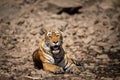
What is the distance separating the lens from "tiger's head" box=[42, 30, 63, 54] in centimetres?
610

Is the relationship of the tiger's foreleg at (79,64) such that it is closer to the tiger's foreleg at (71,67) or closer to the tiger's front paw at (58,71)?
the tiger's foreleg at (71,67)

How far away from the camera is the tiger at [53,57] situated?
6164mm

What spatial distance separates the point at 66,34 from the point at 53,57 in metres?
2.65

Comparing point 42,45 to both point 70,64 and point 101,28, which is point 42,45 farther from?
point 101,28

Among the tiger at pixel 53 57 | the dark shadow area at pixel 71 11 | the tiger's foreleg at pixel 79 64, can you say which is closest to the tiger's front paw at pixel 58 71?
the tiger at pixel 53 57

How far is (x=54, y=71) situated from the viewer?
615cm

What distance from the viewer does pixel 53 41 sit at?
20.0 ft

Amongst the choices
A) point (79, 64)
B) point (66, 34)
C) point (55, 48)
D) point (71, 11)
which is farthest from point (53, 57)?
point (71, 11)

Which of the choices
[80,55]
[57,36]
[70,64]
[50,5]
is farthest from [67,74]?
[50,5]

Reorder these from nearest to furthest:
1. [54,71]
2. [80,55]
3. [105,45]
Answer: [54,71], [80,55], [105,45]

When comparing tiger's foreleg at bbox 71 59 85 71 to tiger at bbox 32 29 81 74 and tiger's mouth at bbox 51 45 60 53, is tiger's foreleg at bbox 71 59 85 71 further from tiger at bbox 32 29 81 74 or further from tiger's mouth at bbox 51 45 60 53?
tiger's mouth at bbox 51 45 60 53

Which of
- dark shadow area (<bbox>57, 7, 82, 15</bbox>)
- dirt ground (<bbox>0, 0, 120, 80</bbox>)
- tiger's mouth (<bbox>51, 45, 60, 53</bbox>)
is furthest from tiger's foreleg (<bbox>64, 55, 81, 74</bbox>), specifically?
dark shadow area (<bbox>57, 7, 82, 15</bbox>)

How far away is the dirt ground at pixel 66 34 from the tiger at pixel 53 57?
0.14 m

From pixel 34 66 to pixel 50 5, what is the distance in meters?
3.61
